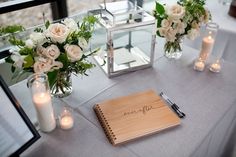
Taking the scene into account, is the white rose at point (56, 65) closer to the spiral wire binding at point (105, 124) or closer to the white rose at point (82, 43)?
the white rose at point (82, 43)

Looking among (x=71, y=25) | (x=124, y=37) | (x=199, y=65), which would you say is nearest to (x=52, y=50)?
(x=71, y=25)

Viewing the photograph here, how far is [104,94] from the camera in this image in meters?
0.89

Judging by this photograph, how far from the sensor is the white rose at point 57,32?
69 cm

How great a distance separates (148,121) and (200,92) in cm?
29

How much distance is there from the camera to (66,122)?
2.38ft

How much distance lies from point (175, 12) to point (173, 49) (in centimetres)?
19

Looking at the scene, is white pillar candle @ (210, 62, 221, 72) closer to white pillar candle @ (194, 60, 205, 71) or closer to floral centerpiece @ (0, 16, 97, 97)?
white pillar candle @ (194, 60, 205, 71)

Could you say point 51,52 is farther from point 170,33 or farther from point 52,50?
point 170,33

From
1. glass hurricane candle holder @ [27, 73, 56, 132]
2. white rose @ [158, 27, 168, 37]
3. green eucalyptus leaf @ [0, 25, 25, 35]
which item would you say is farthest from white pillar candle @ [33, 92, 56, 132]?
white rose @ [158, 27, 168, 37]

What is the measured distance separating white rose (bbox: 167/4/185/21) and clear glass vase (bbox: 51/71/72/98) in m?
0.47

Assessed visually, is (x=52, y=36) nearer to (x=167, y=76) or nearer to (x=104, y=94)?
(x=104, y=94)

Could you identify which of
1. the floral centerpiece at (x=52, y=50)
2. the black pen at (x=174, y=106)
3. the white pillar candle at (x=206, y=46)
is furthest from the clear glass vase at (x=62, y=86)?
the white pillar candle at (x=206, y=46)

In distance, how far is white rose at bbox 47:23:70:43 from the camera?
690 millimetres

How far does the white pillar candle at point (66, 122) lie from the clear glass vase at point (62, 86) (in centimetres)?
12
